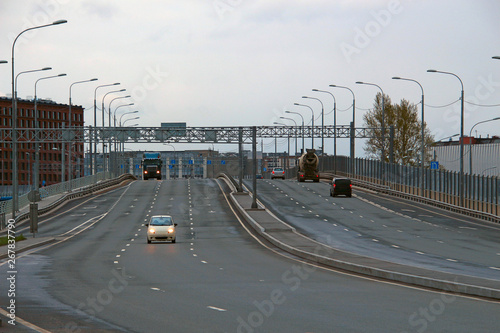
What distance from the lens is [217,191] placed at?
89562 millimetres

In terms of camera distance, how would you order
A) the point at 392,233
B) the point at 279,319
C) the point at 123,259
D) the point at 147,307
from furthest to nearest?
the point at 392,233, the point at 123,259, the point at 147,307, the point at 279,319

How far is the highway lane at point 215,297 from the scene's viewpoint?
564 inches

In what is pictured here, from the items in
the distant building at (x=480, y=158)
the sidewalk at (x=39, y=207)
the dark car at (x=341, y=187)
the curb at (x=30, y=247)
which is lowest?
the sidewalk at (x=39, y=207)

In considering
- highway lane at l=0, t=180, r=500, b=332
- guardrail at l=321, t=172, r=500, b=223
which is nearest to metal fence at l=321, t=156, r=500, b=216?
guardrail at l=321, t=172, r=500, b=223

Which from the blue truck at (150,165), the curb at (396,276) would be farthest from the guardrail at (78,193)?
the curb at (396,276)

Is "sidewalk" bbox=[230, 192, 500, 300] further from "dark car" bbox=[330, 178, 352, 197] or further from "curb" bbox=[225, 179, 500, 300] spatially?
"dark car" bbox=[330, 178, 352, 197]

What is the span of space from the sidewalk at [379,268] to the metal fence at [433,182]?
21.7m

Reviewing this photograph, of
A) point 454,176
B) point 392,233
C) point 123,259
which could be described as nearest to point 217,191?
point 454,176

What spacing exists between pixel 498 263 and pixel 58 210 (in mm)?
50187

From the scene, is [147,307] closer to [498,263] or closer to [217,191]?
[498,263]

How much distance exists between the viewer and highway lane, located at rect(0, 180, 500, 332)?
47.0ft

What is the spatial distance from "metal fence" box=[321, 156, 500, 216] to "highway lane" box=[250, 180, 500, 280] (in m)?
2.32

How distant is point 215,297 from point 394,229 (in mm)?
31977

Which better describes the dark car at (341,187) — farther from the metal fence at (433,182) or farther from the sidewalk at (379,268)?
the sidewalk at (379,268)
